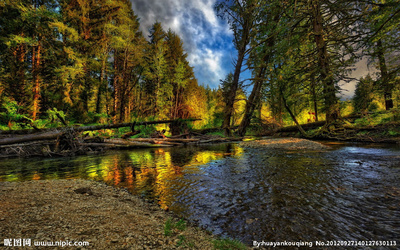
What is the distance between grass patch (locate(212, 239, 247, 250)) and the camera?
1620mm

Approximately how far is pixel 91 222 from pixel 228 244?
5.10 feet

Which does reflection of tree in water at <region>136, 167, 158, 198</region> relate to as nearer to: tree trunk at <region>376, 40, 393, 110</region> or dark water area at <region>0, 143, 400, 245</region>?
dark water area at <region>0, 143, 400, 245</region>

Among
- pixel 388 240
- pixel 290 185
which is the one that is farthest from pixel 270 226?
pixel 290 185

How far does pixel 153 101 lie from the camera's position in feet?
87.6

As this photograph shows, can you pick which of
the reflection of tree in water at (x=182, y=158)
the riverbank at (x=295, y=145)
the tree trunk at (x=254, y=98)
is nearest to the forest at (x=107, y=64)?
the tree trunk at (x=254, y=98)

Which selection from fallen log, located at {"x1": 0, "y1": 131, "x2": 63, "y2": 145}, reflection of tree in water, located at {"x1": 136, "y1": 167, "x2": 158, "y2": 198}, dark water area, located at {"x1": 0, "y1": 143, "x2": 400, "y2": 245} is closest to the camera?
dark water area, located at {"x1": 0, "y1": 143, "x2": 400, "y2": 245}

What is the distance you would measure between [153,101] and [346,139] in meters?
23.9

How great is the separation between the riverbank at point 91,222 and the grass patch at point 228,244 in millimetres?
66

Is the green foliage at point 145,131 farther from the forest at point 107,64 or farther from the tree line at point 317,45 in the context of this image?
the tree line at point 317,45

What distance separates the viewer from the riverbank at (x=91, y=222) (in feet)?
5.01

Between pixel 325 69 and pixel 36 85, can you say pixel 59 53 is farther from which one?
pixel 325 69

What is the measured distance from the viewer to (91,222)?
1.89 m

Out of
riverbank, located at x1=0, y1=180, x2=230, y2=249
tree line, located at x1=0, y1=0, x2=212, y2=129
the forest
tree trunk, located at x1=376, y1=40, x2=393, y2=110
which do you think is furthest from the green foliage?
tree trunk, located at x1=376, y1=40, x2=393, y2=110

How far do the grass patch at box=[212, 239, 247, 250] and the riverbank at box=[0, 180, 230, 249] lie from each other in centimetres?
7
